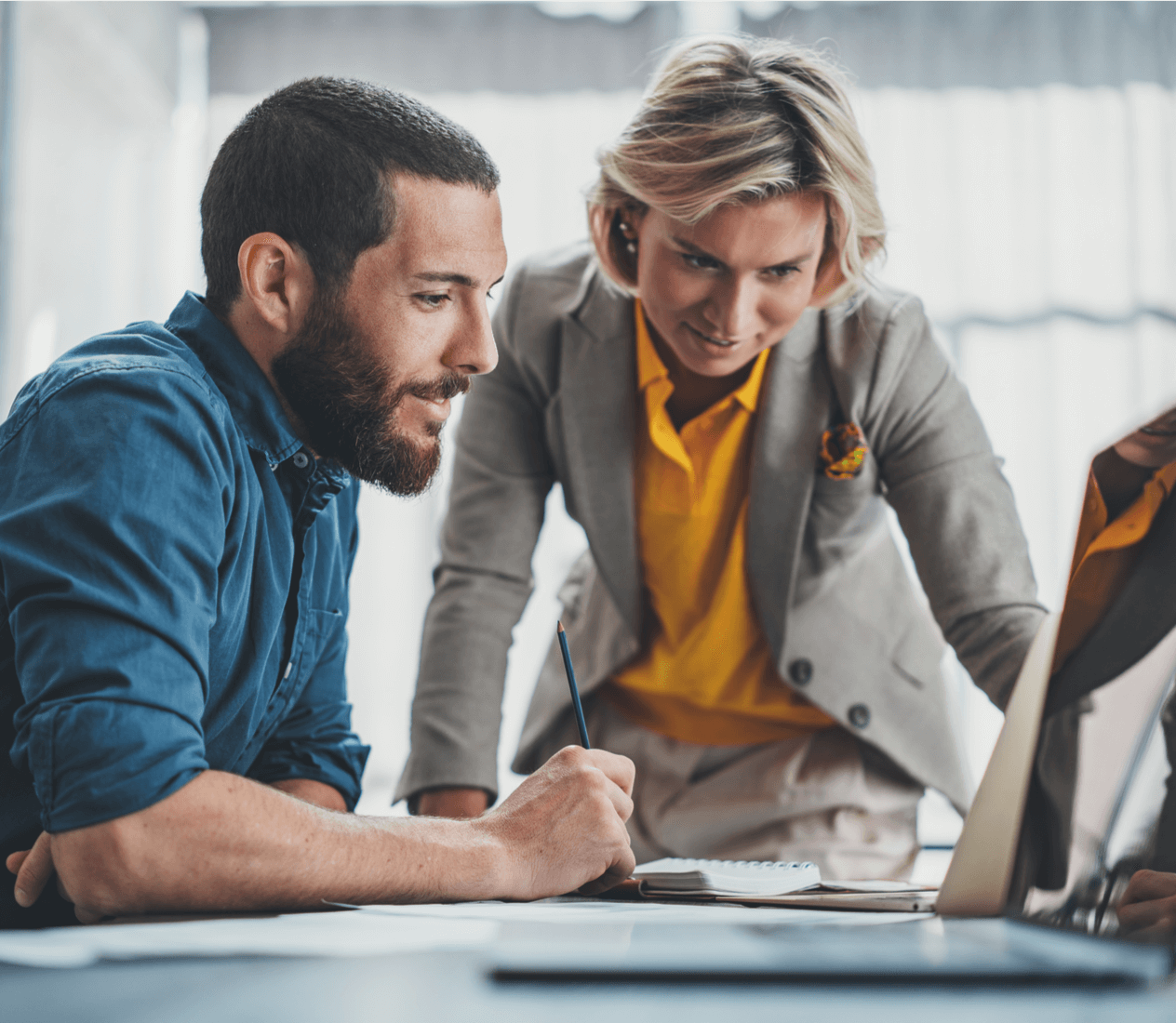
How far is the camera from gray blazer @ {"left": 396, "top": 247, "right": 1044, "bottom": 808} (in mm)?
1186

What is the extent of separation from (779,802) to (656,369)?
1.78 feet

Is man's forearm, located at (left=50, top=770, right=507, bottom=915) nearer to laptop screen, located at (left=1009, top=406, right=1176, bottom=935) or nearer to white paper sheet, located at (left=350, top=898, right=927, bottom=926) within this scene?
white paper sheet, located at (left=350, top=898, right=927, bottom=926)

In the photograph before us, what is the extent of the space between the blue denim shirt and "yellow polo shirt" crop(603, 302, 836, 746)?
461mm

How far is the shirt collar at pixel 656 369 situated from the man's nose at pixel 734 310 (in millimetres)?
101

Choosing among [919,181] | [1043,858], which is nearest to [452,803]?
[1043,858]

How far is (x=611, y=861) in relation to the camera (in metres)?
0.78

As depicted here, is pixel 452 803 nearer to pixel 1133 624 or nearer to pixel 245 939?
pixel 245 939

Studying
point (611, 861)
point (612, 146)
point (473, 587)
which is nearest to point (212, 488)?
point (611, 861)

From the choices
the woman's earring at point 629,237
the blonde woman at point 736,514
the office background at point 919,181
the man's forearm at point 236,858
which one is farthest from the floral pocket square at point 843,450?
the office background at point 919,181

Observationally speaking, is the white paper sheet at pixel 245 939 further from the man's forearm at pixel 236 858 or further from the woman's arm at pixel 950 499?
the woman's arm at pixel 950 499

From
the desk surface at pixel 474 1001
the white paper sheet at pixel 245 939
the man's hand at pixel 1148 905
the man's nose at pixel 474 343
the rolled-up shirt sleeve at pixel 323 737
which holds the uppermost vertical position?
the man's nose at pixel 474 343

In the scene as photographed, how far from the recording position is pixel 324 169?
88cm

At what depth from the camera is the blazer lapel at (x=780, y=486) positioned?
47.8 inches

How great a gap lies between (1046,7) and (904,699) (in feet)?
10.1
